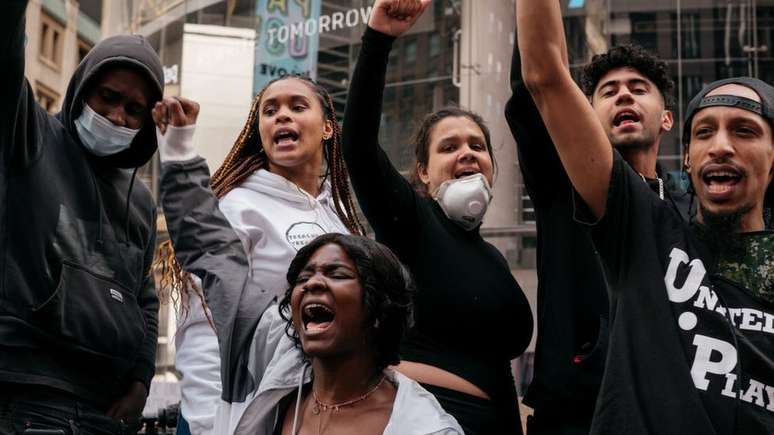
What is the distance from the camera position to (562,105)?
273 centimetres

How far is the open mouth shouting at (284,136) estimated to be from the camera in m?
3.97

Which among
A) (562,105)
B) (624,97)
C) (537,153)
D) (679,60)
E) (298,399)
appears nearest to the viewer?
(562,105)

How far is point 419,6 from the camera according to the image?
10.8 feet

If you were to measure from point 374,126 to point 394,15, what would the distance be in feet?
1.08

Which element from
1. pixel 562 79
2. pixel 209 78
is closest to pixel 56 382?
pixel 562 79

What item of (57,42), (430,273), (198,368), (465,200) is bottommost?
(198,368)

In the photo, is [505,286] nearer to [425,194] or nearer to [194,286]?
[425,194]

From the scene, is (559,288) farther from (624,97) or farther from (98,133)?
(98,133)

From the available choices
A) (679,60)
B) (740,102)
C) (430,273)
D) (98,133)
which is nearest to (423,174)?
(430,273)

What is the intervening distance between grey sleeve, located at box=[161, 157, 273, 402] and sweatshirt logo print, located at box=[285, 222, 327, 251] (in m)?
0.39

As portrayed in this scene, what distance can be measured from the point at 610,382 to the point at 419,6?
129 cm

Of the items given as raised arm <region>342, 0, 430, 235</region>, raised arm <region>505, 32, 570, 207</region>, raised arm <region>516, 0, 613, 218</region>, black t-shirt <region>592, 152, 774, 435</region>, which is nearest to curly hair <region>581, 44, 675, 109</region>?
raised arm <region>505, 32, 570, 207</region>

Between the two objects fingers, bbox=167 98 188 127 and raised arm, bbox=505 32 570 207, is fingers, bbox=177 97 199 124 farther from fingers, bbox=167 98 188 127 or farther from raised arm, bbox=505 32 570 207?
raised arm, bbox=505 32 570 207

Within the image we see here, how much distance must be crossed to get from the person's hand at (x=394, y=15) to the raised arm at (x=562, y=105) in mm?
520
